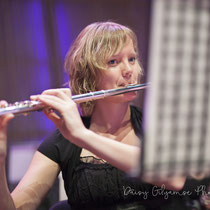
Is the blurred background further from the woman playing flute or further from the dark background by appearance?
the woman playing flute

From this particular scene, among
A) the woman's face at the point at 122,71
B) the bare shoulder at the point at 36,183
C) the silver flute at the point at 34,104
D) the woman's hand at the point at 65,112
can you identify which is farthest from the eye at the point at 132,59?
the bare shoulder at the point at 36,183

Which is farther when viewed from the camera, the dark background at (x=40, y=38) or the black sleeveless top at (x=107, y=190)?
the dark background at (x=40, y=38)

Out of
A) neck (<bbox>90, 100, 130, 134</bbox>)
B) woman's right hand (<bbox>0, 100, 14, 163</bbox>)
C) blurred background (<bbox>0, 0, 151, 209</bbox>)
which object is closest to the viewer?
woman's right hand (<bbox>0, 100, 14, 163</bbox>)

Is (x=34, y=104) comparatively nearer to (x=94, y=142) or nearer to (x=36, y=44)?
(x=94, y=142)

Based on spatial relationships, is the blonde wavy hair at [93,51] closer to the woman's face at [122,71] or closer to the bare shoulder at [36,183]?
the woman's face at [122,71]

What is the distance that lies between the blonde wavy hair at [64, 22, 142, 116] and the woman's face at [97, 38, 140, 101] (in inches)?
0.7

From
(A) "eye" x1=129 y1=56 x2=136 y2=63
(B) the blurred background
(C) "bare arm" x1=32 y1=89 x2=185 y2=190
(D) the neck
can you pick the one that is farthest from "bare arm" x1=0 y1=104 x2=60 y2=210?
(B) the blurred background

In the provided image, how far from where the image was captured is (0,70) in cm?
268

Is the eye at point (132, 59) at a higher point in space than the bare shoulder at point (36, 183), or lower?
higher

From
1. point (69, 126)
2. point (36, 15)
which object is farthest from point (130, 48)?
point (36, 15)

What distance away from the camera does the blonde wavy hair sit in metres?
1.16

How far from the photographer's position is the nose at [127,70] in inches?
43.8

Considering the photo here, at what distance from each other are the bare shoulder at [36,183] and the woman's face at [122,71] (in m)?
0.33

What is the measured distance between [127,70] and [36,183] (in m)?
0.49
